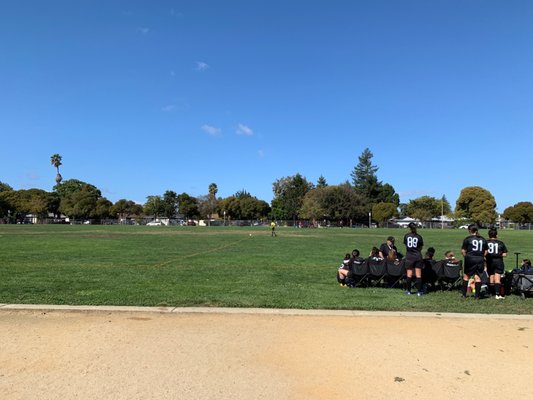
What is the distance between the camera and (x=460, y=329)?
22.4 feet

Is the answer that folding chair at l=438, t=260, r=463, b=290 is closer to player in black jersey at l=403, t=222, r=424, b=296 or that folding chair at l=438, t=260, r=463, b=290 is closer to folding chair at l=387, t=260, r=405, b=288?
player in black jersey at l=403, t=222, r=424, b=296

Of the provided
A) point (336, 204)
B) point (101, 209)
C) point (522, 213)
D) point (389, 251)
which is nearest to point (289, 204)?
point (336, 204)

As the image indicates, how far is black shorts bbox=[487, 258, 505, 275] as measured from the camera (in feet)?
32.3

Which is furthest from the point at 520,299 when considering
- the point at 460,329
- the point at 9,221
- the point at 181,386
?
the point at 9,221

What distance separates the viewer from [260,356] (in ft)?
18.0

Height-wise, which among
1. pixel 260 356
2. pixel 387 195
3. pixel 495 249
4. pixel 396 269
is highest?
pixel 387 195

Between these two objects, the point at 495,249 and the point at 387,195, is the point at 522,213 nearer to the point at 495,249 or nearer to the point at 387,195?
the point at 387,195

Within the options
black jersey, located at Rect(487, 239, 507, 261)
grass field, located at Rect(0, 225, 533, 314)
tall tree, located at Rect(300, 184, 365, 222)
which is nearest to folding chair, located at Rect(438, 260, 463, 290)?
grass field, located at Rect(0, 225, 533, 314)

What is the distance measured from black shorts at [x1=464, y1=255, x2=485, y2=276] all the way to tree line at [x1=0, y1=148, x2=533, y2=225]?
3667 inches

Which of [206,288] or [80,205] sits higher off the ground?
[80,205]

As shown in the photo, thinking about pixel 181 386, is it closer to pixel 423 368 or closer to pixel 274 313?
pixel 423 368

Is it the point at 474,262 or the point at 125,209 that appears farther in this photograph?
the point at 125,209

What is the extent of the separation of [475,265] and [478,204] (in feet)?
340

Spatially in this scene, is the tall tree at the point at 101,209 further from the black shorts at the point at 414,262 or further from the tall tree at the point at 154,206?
the black shorts at the point at 414,262
